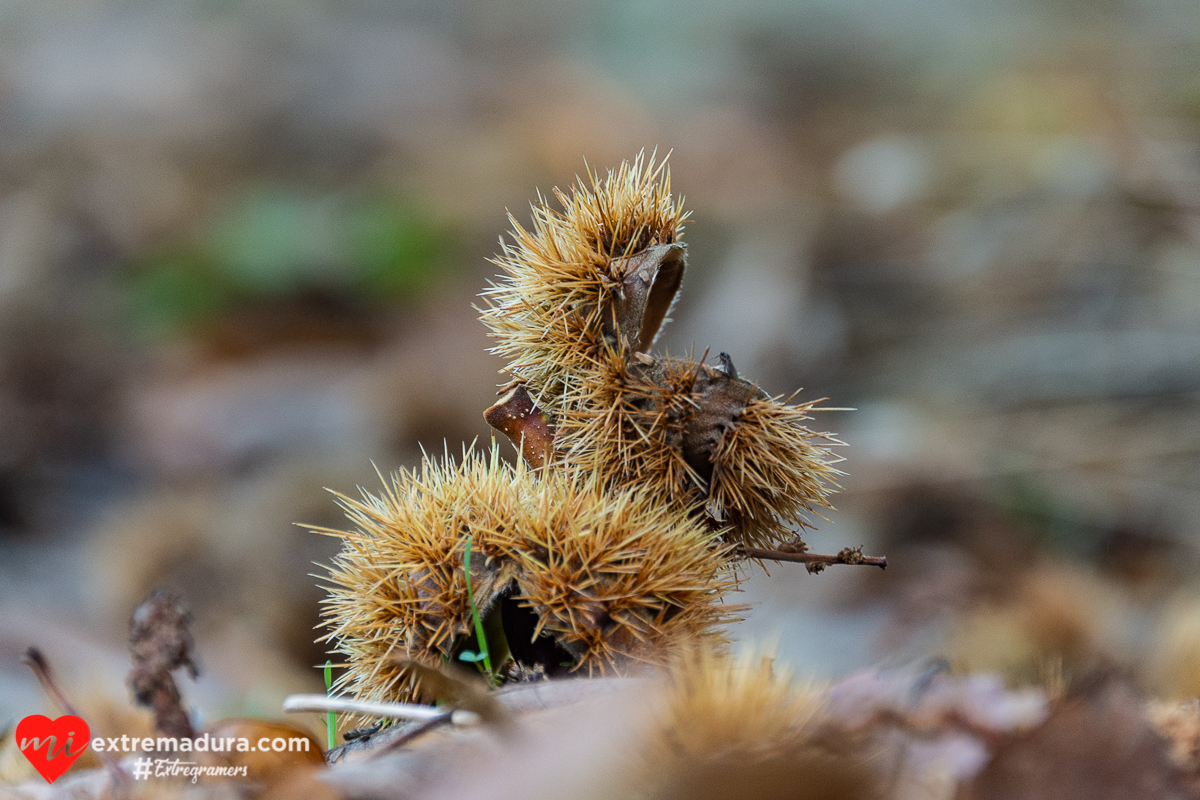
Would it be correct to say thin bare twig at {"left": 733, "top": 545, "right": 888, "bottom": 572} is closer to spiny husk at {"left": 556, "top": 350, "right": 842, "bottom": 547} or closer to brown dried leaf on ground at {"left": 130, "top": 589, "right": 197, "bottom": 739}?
spiny husk at {"left": 556, "top": 350, "right": 842, "bottom": 547}

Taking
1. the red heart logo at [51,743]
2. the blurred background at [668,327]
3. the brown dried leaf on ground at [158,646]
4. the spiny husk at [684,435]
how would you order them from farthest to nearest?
the blurred background at [668,327] < the spiny husk at [684,435] < the red heart logo at [51,743] < the brown dried leaf on ground at [158,646]

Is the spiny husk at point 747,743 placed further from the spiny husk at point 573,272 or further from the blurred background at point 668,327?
the spiny husk at point 573,272

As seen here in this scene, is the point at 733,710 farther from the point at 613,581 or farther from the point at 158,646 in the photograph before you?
the point at 158,646

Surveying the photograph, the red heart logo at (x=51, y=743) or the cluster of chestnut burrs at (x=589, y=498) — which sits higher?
the cluster of chestnut burrs at (x=589, y=498)

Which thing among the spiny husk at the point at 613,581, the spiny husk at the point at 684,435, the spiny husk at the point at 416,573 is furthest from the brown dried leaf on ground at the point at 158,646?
the spiny husk at the point at 684,435

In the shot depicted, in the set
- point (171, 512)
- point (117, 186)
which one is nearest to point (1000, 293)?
point (171, 512)

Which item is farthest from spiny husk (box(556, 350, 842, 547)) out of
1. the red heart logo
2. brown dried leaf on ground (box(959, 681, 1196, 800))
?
the red heart logo

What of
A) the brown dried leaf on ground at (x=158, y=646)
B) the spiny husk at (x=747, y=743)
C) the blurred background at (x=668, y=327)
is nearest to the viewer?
the spiny husk at (x=747, y=743)
